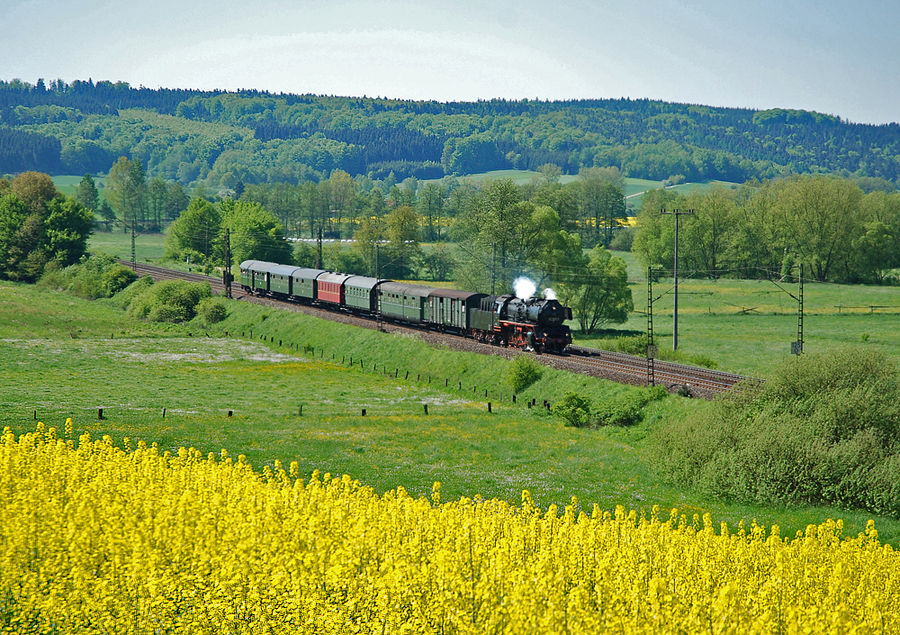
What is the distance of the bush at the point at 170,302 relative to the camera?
87.8 m

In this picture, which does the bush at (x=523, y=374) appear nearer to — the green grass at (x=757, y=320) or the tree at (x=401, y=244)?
the green grass at (x=757, y=320)

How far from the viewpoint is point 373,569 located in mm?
15656

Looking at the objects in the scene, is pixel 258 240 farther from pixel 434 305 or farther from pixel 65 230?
pixel 434 305

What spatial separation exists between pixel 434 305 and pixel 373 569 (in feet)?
179

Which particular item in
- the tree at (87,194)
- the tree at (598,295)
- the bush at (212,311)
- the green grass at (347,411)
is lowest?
the green grass at (347,411)

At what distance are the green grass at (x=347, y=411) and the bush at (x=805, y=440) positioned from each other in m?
1.05

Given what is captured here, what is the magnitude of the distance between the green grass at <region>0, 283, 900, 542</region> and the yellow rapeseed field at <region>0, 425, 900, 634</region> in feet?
35.1

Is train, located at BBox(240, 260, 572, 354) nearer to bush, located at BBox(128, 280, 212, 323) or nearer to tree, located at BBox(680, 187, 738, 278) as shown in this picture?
bush, located at BBox(128, 280, 212, 323)

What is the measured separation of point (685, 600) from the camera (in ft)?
48.1

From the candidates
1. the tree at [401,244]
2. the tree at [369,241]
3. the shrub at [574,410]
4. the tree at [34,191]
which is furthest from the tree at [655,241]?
the tree at [34,191]

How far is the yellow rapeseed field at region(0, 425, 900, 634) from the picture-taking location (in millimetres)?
13633

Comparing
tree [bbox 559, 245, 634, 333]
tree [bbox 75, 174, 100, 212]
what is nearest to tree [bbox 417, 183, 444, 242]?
tree [bbox 75, 174, 100, 212]

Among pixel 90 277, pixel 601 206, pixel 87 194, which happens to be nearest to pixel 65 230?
pixel 90 277

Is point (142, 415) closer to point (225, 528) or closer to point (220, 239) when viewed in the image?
point (225, 528)
